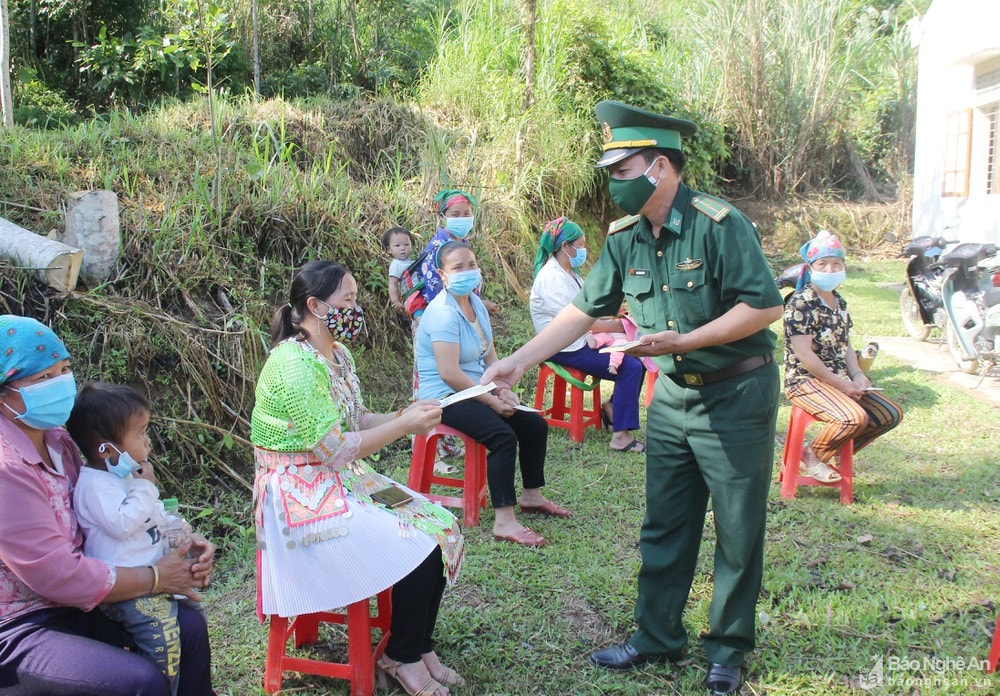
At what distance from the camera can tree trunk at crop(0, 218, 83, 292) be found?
170 inches

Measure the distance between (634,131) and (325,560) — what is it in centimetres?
184

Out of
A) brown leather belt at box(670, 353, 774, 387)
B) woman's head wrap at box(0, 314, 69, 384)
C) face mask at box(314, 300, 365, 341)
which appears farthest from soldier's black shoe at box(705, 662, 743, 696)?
woman's head wrap at box(0, 314, 69, 384)

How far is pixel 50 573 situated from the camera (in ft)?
6.97

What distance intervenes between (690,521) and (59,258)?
3538 mm

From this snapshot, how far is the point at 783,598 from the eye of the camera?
11.8ft

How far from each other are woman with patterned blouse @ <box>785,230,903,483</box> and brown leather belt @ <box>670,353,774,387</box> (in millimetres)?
1919

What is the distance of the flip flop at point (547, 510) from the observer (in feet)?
14.8

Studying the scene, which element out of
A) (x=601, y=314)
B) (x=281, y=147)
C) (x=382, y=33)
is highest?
(x=382, y=33)

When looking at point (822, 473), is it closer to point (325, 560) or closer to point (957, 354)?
point (325, 560)

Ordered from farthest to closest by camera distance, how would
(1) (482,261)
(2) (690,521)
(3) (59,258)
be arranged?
(1) (482,261), (3) (59,258), (2) (690,521)

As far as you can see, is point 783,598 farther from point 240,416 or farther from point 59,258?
point 59,258

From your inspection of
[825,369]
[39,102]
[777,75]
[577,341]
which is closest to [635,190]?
[825,369]

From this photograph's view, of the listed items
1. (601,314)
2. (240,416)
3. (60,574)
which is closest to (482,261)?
(240,416)

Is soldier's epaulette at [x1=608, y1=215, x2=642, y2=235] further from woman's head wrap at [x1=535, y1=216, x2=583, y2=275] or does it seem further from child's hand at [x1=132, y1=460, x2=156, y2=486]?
woman's head wrap at [x1=535, y1=216, x2=583, y2=275]
